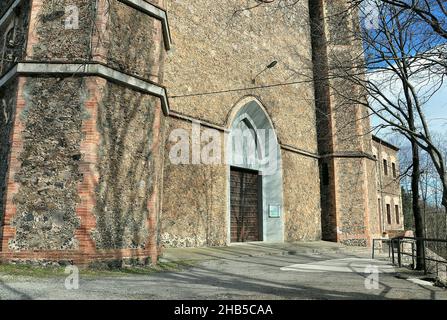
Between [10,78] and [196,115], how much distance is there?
20.6ft

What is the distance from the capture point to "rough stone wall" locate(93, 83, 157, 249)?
7.77 m

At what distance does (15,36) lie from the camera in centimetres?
909

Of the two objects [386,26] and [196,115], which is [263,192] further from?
[386,26]

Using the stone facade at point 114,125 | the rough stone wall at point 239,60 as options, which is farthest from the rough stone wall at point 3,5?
the rough stone wall at point 239,60

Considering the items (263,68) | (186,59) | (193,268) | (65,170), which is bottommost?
(193,268)

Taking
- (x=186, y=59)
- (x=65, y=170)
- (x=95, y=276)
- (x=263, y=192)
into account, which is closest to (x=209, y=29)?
(x=186, y=59)

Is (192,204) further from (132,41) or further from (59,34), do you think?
(59,34)

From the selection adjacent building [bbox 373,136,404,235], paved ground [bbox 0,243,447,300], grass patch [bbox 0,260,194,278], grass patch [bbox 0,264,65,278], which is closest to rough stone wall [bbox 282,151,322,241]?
paved ground [bbox 0,243,447,300]

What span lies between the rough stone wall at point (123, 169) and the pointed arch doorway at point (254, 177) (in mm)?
6919

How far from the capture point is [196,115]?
13.4 m

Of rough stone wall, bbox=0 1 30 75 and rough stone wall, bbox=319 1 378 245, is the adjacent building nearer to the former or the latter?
rough stone wall, bbox=319 1 378 245

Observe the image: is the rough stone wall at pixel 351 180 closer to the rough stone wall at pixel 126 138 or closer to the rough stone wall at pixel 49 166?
the rough stone wall at pixel 126 138

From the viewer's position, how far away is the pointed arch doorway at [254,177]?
15.6 meters

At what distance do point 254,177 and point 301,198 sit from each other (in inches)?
114
